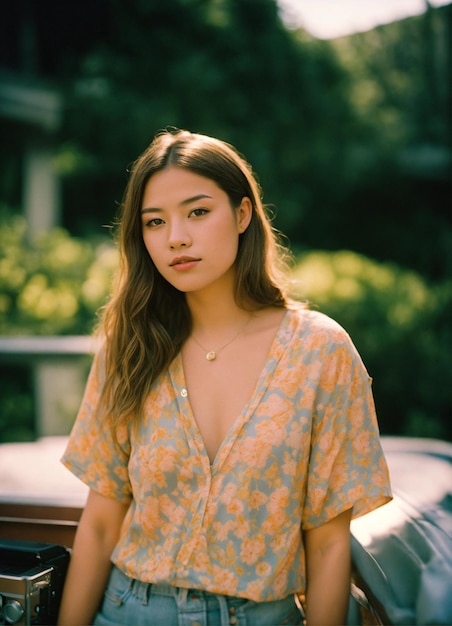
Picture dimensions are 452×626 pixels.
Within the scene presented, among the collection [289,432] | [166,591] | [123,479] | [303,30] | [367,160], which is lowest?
[166,591]

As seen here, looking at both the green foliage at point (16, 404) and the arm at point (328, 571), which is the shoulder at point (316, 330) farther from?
the green foliage at point (16, 404)

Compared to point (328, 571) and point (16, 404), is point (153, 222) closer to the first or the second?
point (328, 571)

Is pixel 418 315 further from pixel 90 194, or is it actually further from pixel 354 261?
pixel 90 194

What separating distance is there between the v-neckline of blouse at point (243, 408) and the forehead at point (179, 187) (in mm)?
406

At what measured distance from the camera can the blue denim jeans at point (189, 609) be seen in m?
1.63

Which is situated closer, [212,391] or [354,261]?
[212,391]

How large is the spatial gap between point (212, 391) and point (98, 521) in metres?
0.49

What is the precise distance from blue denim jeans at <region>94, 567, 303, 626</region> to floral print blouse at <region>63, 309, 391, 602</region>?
0.11 feet

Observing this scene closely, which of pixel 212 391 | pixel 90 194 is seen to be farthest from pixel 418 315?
pixel 90 194

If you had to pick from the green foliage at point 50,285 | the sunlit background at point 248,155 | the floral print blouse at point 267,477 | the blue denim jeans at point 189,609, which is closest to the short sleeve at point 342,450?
the floral print blouse at point 267,477

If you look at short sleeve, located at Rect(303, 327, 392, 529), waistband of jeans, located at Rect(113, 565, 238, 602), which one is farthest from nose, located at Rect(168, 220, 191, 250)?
waistband of jeans, located at Rect(113, 565, 238, 602)

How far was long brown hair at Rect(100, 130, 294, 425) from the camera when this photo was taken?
1812mm

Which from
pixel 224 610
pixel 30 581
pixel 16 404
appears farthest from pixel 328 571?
pixel 16 404

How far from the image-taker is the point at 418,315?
20.0ft
